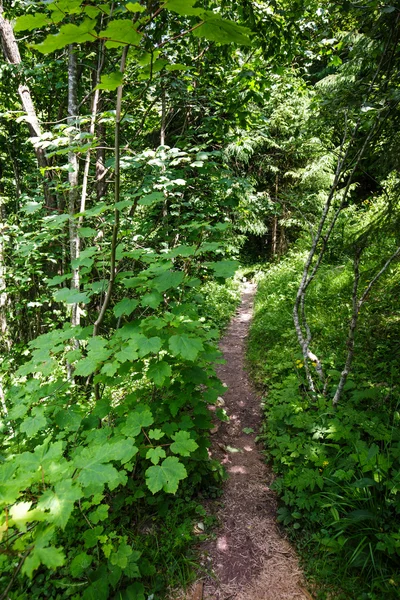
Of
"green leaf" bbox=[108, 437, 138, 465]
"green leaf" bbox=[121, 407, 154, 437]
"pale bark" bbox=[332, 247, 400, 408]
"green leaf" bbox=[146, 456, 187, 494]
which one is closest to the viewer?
"green leaf" bbox=[108, 437, 138, 465]

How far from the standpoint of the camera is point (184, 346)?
1.90m

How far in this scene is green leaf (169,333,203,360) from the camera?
1.85m

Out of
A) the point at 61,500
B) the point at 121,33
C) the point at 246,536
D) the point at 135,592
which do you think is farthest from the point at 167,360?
the point at 121,33

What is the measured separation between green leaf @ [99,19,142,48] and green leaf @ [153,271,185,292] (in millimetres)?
1240

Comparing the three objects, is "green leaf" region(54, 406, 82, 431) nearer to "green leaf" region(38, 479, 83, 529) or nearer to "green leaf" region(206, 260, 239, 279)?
"green leaf" region(38, 479, 83, 529)

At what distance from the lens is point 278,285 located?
9070mm

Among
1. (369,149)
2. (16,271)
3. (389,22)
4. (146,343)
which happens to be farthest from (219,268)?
(16,271)

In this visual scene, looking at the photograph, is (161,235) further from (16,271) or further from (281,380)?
(281,380)

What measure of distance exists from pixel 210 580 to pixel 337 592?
3.16ft

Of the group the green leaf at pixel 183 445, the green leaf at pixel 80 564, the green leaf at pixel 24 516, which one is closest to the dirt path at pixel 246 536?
the green leaf at pixel 80 564

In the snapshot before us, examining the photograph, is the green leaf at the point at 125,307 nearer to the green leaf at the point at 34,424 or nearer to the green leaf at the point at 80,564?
the green leaf at the point at 34,424

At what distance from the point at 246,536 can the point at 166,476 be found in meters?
1.53

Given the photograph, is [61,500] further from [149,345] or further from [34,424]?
[149,345]

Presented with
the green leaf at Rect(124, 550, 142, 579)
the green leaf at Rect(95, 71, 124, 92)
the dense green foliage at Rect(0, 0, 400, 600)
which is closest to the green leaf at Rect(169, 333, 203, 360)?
the dense green foliage at Rect(0, 0, 400, 600)
